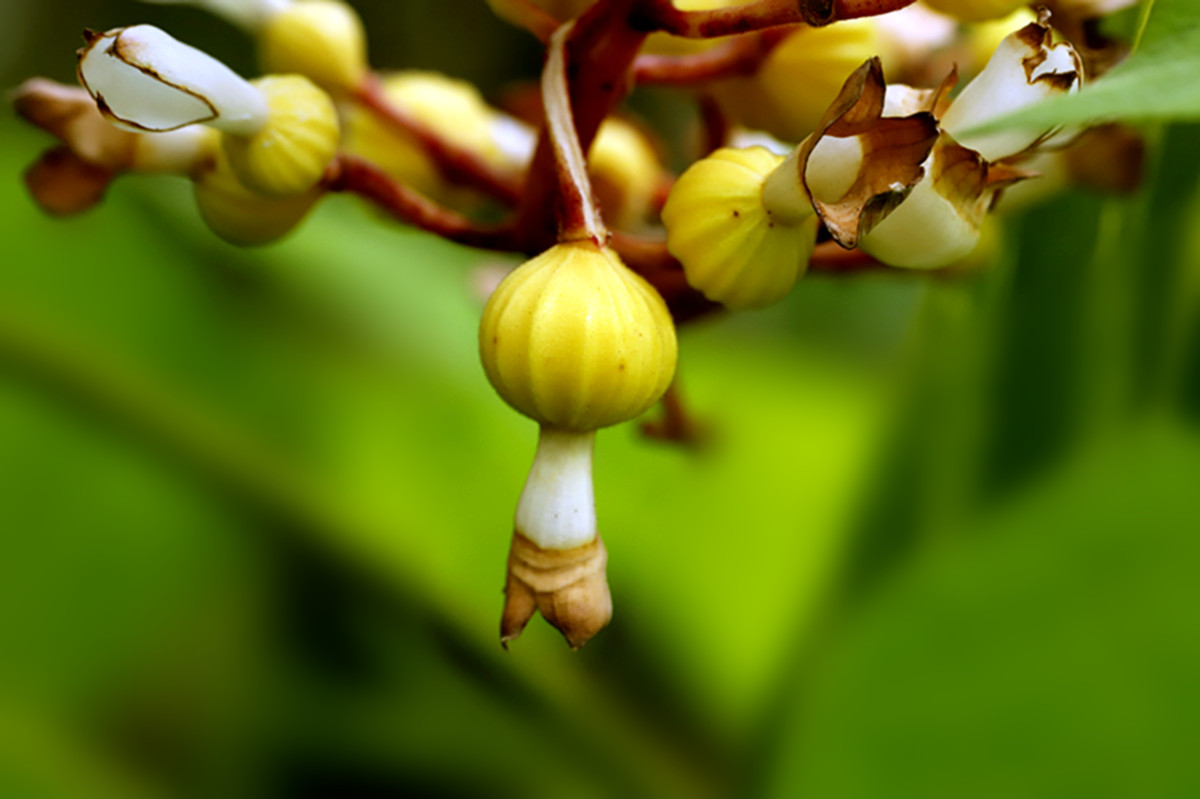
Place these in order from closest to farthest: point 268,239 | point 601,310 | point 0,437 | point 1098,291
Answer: point 601,310
point 268,239
point 1098,291
point 0,437

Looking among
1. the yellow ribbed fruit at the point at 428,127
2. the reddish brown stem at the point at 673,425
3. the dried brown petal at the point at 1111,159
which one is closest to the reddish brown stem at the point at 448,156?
the yellow ribbed fruit at the point at 428,127

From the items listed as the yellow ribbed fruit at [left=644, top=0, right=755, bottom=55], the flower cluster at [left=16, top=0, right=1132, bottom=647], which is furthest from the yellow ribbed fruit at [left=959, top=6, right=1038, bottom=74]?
the yellow ribbed fruit at [left=644, top=0, right=755, bottom=55]

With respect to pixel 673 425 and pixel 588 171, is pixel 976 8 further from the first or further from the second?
pixel 673 425

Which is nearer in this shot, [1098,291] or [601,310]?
[601,310]

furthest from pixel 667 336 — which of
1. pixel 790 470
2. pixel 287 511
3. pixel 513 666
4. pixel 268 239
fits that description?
pixel 790 470

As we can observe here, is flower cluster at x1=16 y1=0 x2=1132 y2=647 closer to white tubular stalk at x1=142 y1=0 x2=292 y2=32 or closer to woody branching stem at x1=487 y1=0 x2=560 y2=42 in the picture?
woody branching stem at x1=487 y1=0 x2=560 y2=42

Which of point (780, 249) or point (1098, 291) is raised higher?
point (780, 249)

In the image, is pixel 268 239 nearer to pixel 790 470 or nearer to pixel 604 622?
pixel 604 622

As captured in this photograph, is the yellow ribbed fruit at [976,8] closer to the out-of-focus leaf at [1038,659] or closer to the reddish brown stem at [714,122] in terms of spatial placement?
the reddish brown stem at [714,122]
